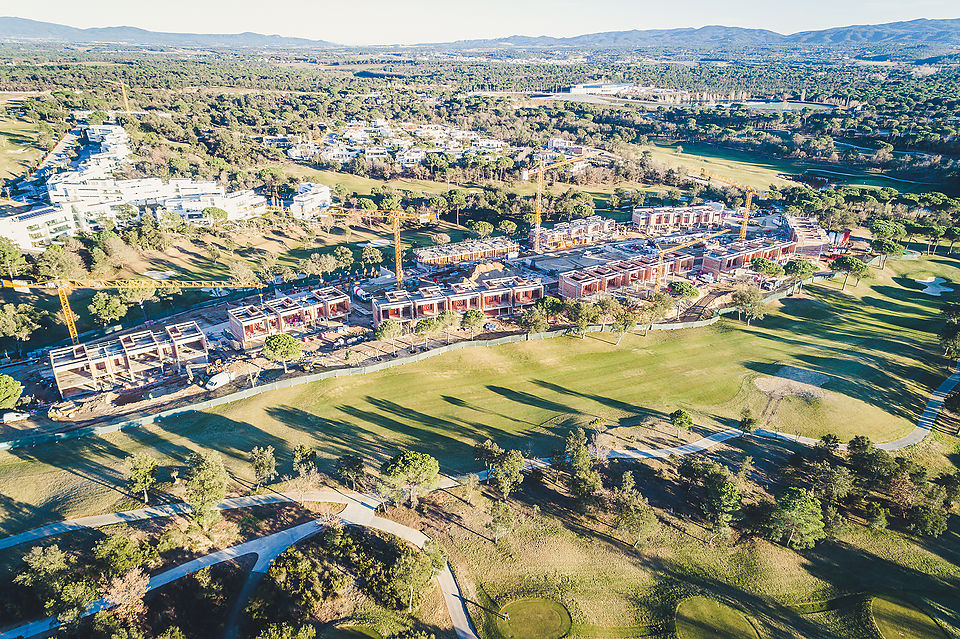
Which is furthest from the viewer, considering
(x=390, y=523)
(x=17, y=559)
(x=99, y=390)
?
(x=99, y=390)

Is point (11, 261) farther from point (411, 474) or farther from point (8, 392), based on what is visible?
point (411, 474)

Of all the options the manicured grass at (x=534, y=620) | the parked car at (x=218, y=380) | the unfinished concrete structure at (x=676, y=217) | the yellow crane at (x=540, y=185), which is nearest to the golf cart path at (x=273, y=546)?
the manicured grass at (x=534, y=620)

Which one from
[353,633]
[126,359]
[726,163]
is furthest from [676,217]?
[353,633]

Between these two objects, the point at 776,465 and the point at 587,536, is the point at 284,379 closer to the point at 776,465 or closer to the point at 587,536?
the point at 587,536

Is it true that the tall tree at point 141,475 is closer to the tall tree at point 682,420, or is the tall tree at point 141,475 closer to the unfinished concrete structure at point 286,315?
the unfinished concrete structure at point 286,315

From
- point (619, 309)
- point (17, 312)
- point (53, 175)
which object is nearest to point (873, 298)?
point (619, 309)

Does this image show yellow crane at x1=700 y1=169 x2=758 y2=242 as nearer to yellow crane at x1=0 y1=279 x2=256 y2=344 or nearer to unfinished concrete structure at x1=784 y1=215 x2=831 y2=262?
unfinished concrete structure at x1=784 y1=215 x2=831 y2=262

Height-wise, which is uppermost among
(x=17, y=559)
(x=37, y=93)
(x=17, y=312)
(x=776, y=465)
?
(x=37, y=93)

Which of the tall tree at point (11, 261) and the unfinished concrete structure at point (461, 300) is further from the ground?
the tall tree at point (11, 261)
